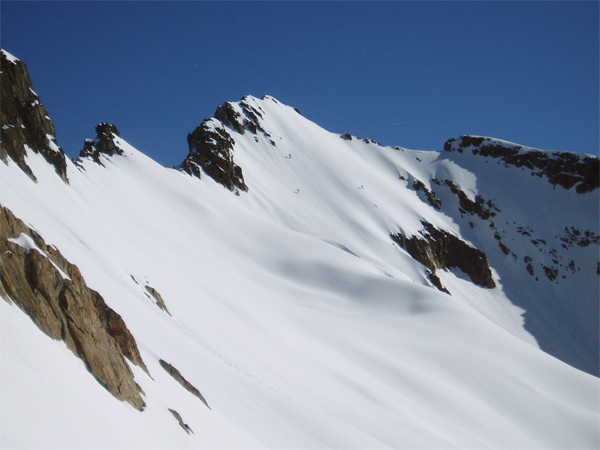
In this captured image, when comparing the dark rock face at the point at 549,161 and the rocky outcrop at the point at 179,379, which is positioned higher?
the dark rock face at the point at 549,161

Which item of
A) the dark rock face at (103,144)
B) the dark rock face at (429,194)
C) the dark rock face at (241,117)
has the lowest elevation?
the dark rock face at (103,144)

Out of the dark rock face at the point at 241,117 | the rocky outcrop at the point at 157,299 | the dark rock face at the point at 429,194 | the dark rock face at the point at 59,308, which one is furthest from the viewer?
the dark rock face at the point at 429,194

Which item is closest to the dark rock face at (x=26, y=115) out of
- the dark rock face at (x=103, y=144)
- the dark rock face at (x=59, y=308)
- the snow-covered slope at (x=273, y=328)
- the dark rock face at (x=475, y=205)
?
the snow-covered slope at (x=273, y=328)

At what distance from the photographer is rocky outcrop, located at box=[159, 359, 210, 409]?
13.9 metres

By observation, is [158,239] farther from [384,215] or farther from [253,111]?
[253,111]

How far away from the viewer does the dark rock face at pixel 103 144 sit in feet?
167

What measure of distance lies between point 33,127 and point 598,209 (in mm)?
103428

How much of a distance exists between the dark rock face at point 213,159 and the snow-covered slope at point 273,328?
54 cm

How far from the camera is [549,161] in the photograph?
10875 centimetres

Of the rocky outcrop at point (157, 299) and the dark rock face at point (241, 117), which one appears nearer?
the rocky outcrop at point (157, 299)

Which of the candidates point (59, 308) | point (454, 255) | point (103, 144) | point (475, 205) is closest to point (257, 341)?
A: point (59, 308)

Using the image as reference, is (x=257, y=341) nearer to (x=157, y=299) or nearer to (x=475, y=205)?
(x=157, y=299)

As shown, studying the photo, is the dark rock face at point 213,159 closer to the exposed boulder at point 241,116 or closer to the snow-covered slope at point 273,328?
the snow-covered slope at point 273,328

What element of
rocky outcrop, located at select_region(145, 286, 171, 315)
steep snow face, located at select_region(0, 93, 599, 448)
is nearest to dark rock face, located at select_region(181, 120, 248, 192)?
steep snow face, located at select_region(0, 93, 599, 448)
